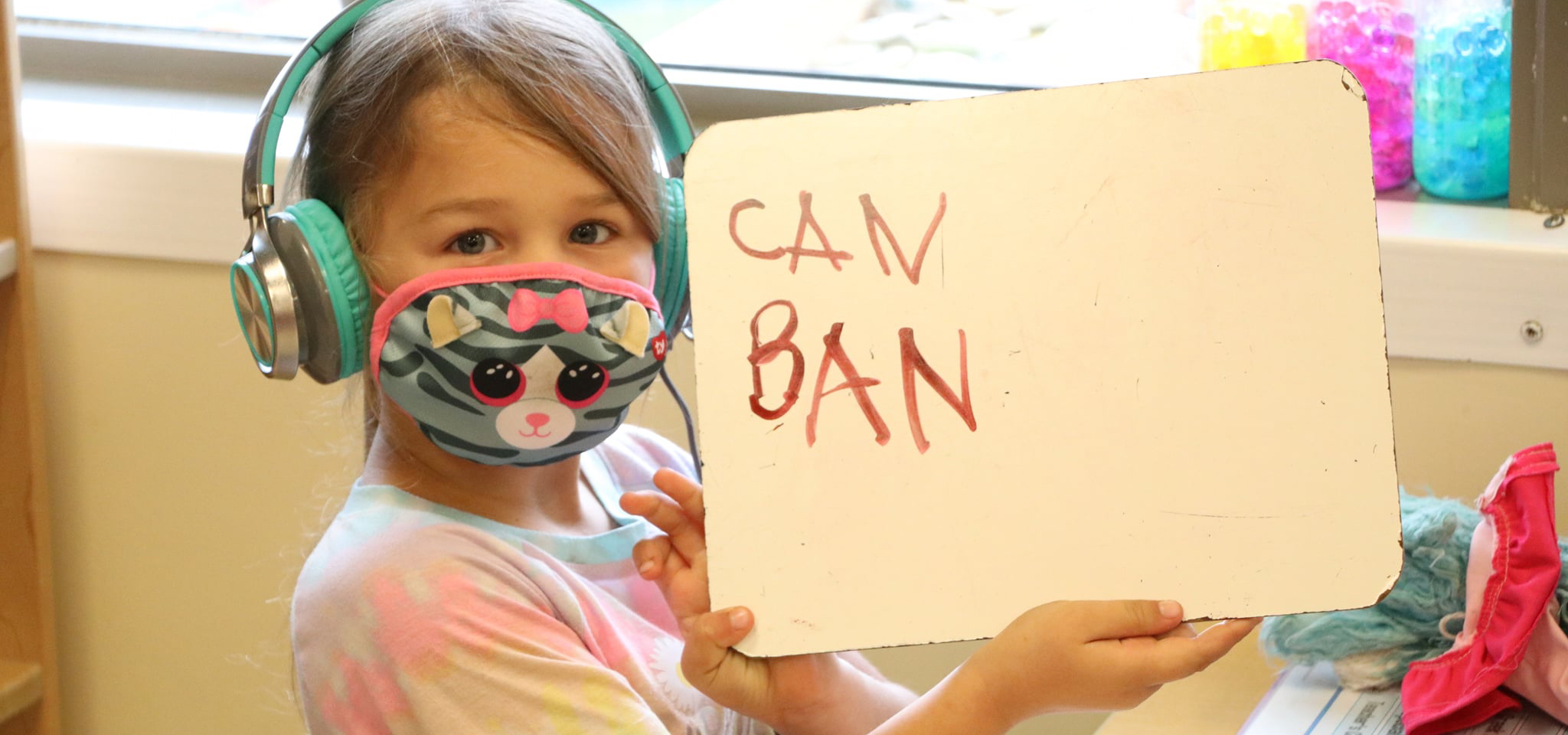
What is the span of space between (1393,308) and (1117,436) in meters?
0.70

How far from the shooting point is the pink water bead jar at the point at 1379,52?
1451 millimetres

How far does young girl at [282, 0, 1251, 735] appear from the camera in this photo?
34.7 inches

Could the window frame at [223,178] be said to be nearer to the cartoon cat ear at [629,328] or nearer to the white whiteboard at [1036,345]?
the white whiteboard at [1036,345]

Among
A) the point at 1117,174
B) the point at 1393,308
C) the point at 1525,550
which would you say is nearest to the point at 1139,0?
the point at 1393,308

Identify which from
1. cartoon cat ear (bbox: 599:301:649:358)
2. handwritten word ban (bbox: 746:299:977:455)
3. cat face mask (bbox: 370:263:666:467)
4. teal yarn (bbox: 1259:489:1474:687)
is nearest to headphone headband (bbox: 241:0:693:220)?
cat face mask (bbox: 370:263:666:467)

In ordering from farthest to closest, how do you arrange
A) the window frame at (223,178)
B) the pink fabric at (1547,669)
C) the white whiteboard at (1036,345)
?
the window frame at (223,178) < the pink fabric at (1547,669) < the white whiteboard at (1036,345)

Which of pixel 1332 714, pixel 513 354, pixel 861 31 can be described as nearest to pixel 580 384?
pixel 513 354

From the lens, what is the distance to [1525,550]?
1.02m

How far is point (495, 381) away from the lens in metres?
0.90

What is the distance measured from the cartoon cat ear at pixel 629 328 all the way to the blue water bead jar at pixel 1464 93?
2.94ft

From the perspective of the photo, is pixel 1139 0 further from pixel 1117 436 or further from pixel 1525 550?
pixel 1117 436

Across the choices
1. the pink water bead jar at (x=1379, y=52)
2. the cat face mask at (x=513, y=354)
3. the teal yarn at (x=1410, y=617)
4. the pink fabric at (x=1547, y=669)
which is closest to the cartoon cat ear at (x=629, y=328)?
the cat face mask at (x=513, y=354)

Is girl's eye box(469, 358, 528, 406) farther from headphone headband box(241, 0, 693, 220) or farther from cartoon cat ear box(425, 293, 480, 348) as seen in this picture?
headphone headband box(241, 0, 693, 220)

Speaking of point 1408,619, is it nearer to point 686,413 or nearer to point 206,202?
point 686,413
